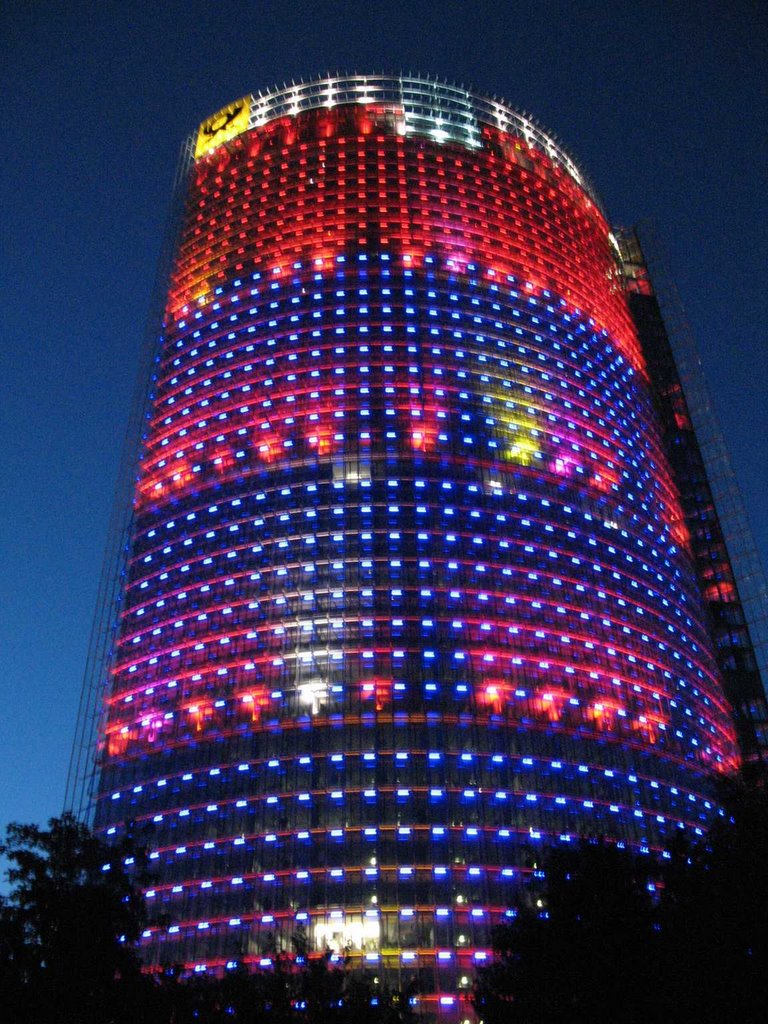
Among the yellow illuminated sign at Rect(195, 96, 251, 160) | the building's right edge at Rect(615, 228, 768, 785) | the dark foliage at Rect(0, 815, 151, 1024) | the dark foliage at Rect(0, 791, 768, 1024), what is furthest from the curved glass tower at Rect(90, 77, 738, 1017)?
the dark foliage at Rect(0, 815, 151, 1024)

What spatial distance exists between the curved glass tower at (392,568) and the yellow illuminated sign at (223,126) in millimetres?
1994

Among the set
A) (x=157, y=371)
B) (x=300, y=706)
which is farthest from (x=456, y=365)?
(x=300, y=706)

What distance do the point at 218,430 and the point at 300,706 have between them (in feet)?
135

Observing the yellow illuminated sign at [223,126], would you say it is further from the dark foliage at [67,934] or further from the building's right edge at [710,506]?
the dark foliage at [67,934]

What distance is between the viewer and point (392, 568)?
10925cm

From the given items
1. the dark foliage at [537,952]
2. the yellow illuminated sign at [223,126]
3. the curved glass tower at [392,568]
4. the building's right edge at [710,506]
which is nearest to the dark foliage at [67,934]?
the dark foliage at [537,952]

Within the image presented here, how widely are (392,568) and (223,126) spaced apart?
94.2 meters

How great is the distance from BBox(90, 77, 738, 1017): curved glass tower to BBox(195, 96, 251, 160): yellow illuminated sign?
1994 mm

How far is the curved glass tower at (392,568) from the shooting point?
9138 centimetres

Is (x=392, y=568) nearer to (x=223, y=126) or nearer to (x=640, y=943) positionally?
(x=640, y=943)

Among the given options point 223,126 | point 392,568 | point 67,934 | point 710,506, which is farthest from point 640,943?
point 223,126

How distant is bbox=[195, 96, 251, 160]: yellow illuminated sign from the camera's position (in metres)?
A: 165

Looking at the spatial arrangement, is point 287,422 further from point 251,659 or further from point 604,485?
point 604,485

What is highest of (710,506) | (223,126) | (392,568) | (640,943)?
(223,126)
